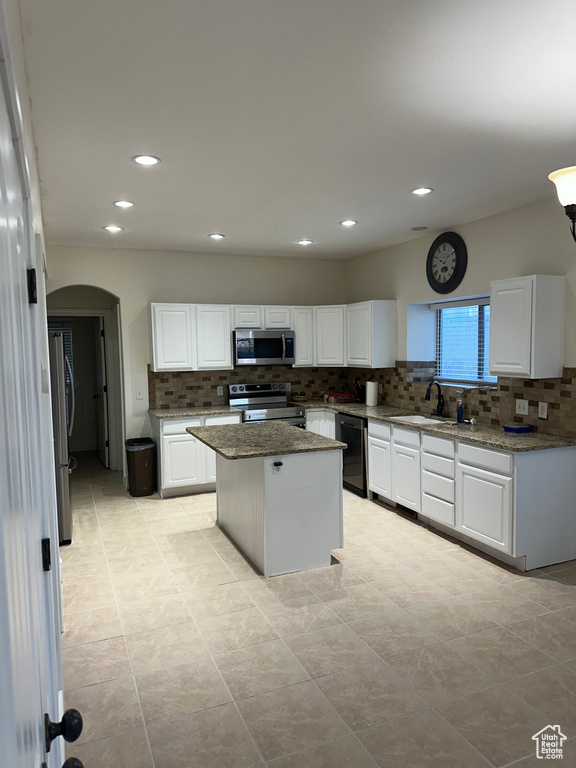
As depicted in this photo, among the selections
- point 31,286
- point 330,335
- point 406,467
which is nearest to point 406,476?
point 406,467

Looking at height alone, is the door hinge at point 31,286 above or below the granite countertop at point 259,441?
above

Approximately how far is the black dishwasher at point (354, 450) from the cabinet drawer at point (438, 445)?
1005 mm

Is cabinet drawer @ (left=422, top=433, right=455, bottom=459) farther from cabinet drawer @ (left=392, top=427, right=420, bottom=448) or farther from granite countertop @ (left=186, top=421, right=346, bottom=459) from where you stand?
granite countertop @ (left=186, top=421, right=346, bottom=459)

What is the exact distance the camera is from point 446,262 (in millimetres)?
5215

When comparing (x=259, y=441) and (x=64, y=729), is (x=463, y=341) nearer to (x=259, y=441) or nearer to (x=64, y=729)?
(x=259, y=441)

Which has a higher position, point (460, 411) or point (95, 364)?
point (95, 364)

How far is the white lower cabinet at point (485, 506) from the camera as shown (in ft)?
12.8

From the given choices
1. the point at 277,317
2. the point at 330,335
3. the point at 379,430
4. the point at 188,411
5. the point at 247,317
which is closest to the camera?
the point at 379,430

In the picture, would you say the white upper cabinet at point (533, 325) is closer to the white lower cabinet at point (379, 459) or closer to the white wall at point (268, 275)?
the white wall at point (268, 275)

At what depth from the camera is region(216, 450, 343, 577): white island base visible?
3.84 m

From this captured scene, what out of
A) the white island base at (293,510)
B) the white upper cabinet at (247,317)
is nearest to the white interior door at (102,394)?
the white upper cabinet at (247,317)

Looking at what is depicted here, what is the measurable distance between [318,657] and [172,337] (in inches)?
153

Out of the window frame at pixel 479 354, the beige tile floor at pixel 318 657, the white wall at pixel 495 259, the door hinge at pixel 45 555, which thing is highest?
the white wall at pixel 495 259

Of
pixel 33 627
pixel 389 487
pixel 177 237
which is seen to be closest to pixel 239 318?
pixel 177 237
